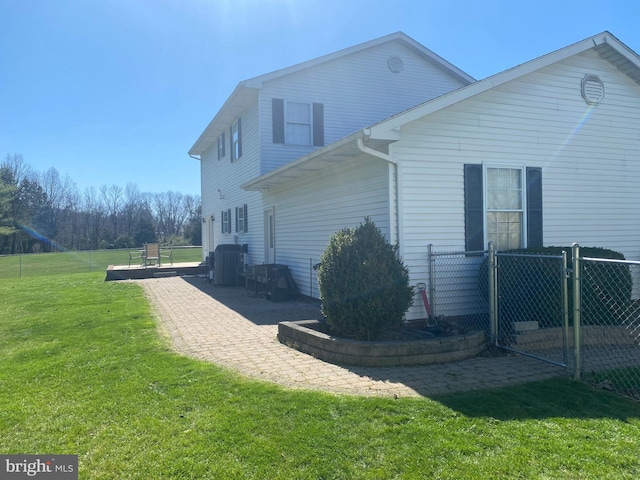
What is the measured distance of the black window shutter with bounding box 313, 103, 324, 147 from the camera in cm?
1303

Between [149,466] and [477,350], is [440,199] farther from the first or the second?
[149,466]

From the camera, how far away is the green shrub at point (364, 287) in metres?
5.86

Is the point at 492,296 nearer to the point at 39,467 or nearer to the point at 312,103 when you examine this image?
the point at 39,467

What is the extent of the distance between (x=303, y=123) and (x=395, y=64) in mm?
3653

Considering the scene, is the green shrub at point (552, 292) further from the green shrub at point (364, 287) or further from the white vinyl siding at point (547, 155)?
the green shrub at point (364, 287)

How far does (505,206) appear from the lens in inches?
304

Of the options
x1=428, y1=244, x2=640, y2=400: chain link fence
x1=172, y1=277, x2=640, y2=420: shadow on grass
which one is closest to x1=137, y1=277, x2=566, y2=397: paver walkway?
x1=172, y1=277, x2=640, y2=420: shadow on grass

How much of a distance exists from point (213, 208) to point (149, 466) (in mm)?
17407

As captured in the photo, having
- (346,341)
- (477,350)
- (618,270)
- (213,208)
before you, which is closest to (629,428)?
(477,350)

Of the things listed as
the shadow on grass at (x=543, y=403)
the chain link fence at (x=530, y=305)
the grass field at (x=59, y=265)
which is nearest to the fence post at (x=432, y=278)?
the chain link fence at (x=530, y=305)

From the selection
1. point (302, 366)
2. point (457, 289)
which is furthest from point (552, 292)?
point (302, 366)

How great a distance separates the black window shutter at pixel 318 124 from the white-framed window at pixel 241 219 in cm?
351

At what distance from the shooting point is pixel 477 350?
5.82m

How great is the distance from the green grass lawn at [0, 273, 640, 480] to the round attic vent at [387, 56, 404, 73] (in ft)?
37.7
